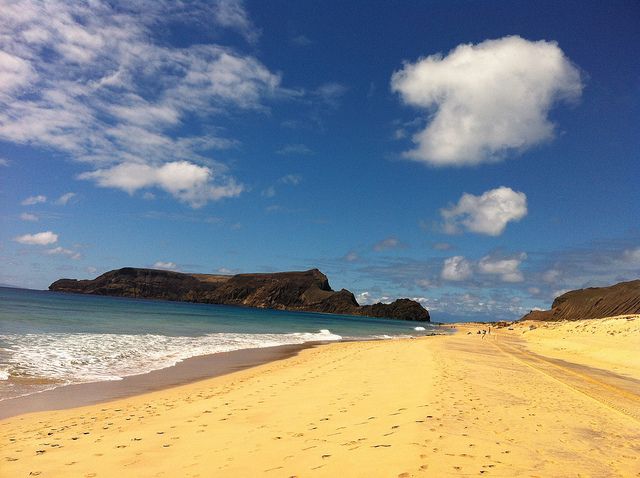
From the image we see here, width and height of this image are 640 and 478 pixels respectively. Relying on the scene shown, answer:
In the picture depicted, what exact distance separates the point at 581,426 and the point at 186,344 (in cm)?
2577

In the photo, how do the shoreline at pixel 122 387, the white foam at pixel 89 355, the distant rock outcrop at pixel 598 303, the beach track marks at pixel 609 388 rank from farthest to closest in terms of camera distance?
1. the distant rock outcrop at pixel 598 303
2. the white foam at pixel 89 355
3. the beach track marks at pixel 609 388
4. the shoreline at pixel 122 387

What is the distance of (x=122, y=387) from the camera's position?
46.2ft

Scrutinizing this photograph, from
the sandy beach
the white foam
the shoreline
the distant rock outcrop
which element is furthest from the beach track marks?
the distant rock outcrop

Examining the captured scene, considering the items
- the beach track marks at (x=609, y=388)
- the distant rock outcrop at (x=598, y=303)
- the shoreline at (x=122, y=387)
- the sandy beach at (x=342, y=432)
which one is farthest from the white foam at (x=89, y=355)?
the distant rock outcrop at (x=598, y=303)

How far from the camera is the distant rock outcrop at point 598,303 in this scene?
77125 millimetres

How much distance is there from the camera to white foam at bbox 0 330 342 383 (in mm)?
15414

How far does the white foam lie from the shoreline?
2.68 feet

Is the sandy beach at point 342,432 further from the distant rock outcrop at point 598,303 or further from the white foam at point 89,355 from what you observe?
the distant rock outcrop at point 598,303

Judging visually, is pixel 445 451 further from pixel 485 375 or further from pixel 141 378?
pixel 141 378

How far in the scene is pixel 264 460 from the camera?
6.46m

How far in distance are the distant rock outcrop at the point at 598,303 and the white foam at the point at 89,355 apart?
82317 millimetres

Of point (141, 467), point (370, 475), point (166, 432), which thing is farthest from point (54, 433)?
point (370, 475)

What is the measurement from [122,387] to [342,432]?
10.00 meters

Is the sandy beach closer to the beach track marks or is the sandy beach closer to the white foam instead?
the beach track marks
